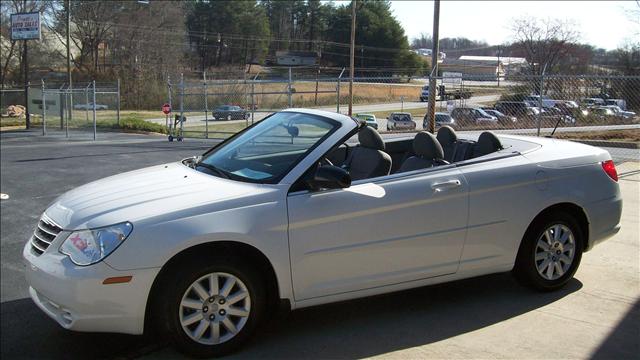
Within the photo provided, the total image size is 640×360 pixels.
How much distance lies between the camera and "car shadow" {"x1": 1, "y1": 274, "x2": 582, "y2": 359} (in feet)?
12.4

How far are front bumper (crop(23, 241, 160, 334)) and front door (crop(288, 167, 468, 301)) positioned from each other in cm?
94

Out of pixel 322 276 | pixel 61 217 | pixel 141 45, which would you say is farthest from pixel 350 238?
pixel 141 45

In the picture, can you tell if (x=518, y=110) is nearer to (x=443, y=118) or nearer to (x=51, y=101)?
(x=443, y=118)

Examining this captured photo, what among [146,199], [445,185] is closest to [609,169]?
[445,185]

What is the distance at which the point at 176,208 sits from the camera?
3.56 m

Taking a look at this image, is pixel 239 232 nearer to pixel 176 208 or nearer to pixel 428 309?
pixel 176 208

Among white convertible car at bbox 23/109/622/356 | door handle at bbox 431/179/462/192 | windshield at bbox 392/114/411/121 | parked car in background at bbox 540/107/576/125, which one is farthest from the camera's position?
windshield at bbox 392/114/411/121

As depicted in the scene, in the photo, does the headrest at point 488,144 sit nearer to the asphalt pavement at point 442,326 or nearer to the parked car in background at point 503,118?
the asphalt pavement at point 442,326

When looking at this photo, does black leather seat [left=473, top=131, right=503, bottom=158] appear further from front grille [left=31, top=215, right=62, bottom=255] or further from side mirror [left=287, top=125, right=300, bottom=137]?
front grille [left=31, top=215, right=62, bottom=255]

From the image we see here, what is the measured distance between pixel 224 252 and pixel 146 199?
1.98 feet

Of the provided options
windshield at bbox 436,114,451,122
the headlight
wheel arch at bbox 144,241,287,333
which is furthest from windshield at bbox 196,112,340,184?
windshield at bbox 436,114,451,122

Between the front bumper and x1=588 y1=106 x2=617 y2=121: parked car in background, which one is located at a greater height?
x1=588 y1=106 x2=617 y2=121: parked car in background

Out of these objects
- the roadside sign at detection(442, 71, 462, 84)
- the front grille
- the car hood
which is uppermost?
the roadside sign at detection(442, 71, 462, 84)

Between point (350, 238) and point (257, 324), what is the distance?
2.63 ft
